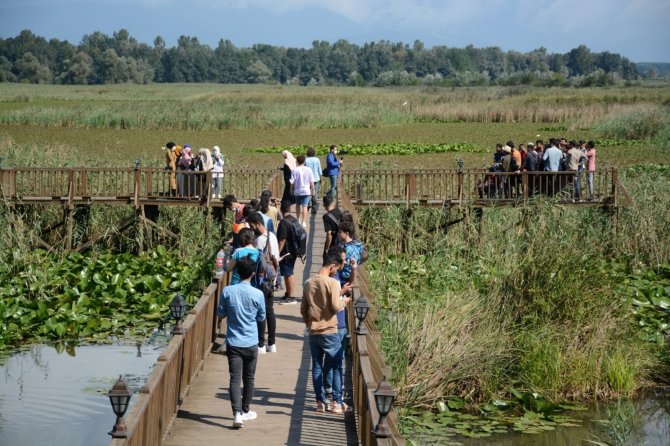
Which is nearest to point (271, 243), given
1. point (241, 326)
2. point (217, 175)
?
point (241, 326)

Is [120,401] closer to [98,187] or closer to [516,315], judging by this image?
[516,315]

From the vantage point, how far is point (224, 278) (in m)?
15.9

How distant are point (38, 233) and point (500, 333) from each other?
14742 millimetres

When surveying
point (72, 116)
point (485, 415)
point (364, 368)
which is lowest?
point (485, 415)

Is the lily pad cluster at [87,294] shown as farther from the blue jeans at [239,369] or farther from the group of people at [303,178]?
the blue jeans at [239,369]

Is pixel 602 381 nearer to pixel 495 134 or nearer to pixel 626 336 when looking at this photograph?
pixel 626 336

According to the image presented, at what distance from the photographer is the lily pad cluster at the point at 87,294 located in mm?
20625

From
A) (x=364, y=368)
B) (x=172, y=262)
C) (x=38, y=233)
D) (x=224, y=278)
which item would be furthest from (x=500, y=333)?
(x=38, y=233)

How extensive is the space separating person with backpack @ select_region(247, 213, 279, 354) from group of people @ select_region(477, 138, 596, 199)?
39.5ft

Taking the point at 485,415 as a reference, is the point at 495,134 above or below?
above

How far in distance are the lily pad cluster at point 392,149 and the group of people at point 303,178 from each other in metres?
21.2

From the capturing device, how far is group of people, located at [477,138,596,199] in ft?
90.6

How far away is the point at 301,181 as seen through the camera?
23.1m

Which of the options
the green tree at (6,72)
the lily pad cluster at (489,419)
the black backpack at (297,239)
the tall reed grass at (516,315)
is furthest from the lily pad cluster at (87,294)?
the green tree at (6,72)
